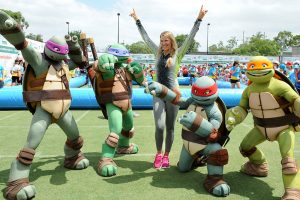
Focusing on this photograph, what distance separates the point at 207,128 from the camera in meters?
3.24

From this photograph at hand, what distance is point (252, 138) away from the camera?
3.57 meters

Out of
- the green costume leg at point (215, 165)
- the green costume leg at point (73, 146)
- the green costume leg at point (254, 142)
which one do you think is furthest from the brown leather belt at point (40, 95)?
the green costume leg at point (254, 142)

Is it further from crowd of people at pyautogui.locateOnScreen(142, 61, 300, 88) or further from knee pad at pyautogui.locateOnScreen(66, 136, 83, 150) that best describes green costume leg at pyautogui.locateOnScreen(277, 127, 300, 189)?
knee pad at pyautogui.locateOnScreen(66, 136, 83, 150)

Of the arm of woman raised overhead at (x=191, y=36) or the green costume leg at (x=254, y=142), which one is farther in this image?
→ the arm of woman raised overhead at (x=191, y=36)

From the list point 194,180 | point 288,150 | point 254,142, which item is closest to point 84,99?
point 194,180

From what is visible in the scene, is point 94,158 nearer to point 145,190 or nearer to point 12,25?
point 145,190

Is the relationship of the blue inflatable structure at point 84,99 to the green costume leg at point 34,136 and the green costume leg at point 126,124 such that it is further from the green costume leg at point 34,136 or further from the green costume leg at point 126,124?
the green costume leg at point 34,136

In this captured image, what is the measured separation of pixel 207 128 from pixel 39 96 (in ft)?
6.10

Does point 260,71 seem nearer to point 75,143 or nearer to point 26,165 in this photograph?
point 75,143

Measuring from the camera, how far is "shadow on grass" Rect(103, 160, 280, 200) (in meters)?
3.30

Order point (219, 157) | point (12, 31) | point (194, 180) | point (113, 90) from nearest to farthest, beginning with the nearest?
point (12, 31)
point (219, 157)
point (194, 180)
point (113, 90)

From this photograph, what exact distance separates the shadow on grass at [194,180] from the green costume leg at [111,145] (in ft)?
0.35

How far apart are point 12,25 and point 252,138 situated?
2.82 metres

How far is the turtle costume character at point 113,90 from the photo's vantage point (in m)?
3.79
